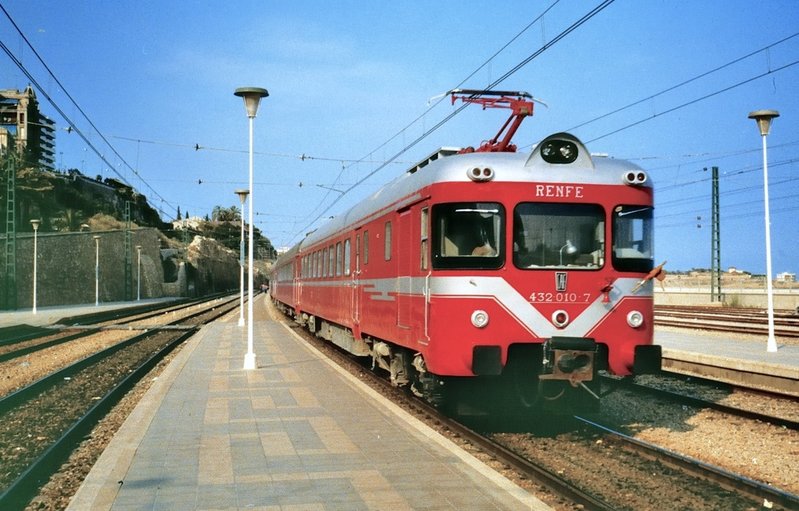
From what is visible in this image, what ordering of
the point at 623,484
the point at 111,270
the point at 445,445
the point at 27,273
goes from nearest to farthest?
the point at 623,484, the point at 445,445, the point at 27,273, the point at 111,270

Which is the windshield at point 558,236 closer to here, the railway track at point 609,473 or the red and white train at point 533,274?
the red and white train at point 533,274

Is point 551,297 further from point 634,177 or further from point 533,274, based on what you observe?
point 634,177

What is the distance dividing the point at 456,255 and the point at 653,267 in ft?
8.04

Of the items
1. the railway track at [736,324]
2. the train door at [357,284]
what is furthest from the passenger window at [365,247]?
the railway track at [736,324]

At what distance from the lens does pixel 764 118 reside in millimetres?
18266

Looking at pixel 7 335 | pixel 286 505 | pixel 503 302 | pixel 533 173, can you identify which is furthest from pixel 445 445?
pixel 7 335

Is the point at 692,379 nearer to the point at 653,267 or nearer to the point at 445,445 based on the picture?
the point at 653,267

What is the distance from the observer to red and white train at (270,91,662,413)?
8539 mm

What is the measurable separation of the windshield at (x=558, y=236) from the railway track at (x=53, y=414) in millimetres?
5695

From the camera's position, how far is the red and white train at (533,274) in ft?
28.0

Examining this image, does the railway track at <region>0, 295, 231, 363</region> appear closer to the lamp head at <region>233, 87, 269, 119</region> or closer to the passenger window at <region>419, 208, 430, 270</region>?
the lamp head at <region>233, 87, 269, 119</region>

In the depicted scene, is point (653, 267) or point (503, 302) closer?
point (503, 302)

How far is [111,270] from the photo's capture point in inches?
2391

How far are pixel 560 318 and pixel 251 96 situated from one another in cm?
943
